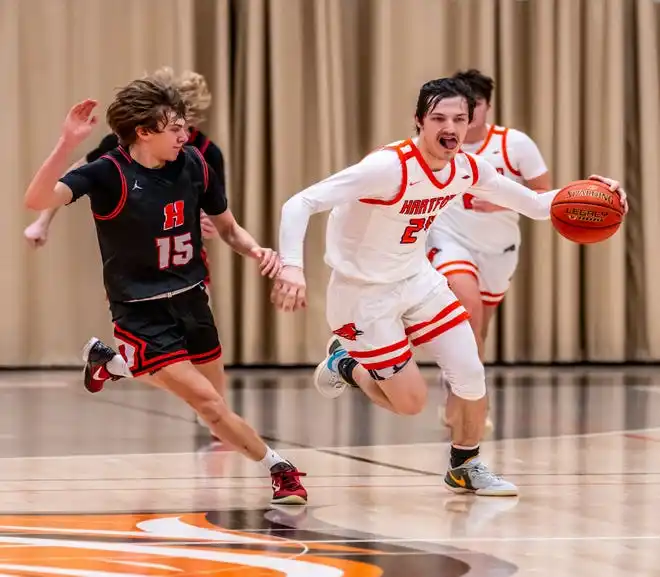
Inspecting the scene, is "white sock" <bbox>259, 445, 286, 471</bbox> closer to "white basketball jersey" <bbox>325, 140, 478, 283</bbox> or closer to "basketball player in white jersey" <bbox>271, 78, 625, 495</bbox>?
"basketball player in white jersey" <bbox>271, 78, 625, 495</bbox>

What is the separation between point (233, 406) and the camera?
851cm

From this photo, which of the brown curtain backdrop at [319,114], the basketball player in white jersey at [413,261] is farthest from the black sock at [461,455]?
Answer: the brown curtain backdrop at [319,114]

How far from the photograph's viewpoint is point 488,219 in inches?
290

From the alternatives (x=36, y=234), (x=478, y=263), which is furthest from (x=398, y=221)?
(x=36, y=234)

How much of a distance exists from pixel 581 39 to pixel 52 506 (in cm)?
747

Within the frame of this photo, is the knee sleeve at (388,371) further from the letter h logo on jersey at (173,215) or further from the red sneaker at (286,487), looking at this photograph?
the letter h logo on jersey at (173,215)

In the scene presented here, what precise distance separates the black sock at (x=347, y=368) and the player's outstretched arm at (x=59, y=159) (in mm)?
1728

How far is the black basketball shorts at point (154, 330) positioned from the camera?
527cm

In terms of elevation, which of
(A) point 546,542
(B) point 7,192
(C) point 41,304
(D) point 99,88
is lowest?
(A) point 546,542

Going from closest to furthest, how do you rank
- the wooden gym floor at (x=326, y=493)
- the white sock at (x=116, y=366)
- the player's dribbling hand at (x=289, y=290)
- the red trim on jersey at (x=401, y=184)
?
1. the wooden gym floor at (x=326, y=493)
2. the player's dribbling hand at (x=289, y=290)
3. the red trim on jersey at (x=401, y=184)
4. the white sock at (x=116, y=366)

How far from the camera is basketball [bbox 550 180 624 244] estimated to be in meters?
5.50

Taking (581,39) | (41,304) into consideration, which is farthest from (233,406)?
(581,39)

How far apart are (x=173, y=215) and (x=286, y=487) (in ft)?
3.77

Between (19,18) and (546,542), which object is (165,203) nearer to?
(546,542)
